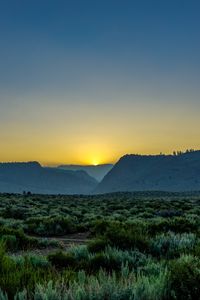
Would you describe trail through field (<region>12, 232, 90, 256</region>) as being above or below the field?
below

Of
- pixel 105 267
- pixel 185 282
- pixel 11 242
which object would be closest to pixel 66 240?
pixel 11 242

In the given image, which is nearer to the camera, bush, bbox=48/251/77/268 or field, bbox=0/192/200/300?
field, bbox=0/192/200/300

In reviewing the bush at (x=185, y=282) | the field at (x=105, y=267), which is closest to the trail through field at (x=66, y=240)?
the field at (x=105, y=267)

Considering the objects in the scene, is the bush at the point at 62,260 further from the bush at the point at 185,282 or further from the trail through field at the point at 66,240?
the bush at the point at 185,282

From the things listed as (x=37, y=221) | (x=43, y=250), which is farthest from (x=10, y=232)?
(x=37, y=221)

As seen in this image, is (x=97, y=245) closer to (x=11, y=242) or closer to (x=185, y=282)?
(x=11, y=242)

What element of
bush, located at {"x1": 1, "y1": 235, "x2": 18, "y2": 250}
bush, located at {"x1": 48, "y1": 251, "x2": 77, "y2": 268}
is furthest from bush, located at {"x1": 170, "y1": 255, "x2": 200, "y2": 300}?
bush, located at {"x1": 1, "y1": 235, "x2": 18, "y2": 250}

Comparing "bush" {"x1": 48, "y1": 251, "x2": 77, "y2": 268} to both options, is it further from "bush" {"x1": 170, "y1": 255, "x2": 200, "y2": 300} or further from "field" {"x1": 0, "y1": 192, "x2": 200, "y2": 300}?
"bush" {"x1": 170, "y1": 255, "x2": 200, "y2": 300}

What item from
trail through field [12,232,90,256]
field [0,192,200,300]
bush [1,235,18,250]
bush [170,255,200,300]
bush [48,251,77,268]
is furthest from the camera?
trail through field [12,232,90,256]

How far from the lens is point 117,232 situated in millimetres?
10688

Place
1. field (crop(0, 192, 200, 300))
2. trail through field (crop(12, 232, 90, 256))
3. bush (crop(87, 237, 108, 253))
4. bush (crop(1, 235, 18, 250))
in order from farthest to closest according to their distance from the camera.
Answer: trail through field (crop(12, 232, 90, 256)) < bush (crop(1, 235, 18, 250)) < bush (crop(87, 237, 108, 253)) < field (crop(0, 192, 200, 300))

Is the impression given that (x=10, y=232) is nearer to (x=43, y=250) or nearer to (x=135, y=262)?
(x=43, y=250)

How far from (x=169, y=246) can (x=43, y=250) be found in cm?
350

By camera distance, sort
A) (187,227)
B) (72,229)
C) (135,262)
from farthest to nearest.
Answer: (72,229)
(187,227)
(135,262)
